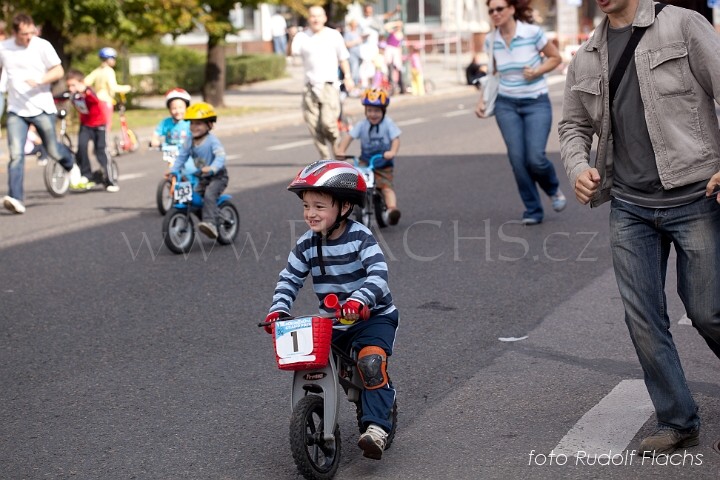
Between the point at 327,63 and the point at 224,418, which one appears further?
the point at 327,63

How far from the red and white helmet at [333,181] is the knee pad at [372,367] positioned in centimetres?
59

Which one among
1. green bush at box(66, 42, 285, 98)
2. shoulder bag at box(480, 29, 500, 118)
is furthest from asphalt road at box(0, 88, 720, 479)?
green bush at box(66, 42, 285, 98)

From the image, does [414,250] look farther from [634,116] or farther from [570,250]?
[634,116]

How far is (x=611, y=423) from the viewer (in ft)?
18.1

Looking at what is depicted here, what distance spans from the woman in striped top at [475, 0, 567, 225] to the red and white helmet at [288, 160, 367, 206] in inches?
238

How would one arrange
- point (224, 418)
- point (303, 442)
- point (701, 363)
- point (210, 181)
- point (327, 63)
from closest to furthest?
point (303, 442), point (224, 418), point (701, 363), point (210, 181), point (327, 63)

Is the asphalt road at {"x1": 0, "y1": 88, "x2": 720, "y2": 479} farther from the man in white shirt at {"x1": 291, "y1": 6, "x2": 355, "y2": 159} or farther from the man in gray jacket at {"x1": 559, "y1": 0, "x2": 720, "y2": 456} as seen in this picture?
the man in white shirt at {"x1": 291, "y1": 6, "x2": 355, "y2": 159}

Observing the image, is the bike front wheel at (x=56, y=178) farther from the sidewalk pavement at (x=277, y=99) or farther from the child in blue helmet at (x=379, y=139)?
the child in blue helmet at (x=379, y=139)

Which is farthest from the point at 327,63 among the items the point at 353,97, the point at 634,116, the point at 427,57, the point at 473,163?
the point at 427,57

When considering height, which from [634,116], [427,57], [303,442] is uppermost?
[634,116]

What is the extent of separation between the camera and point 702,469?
16.0 ft

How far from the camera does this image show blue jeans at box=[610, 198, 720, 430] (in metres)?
4.91

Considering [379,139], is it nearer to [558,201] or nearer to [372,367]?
[558,201]

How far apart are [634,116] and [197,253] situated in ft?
20.5
